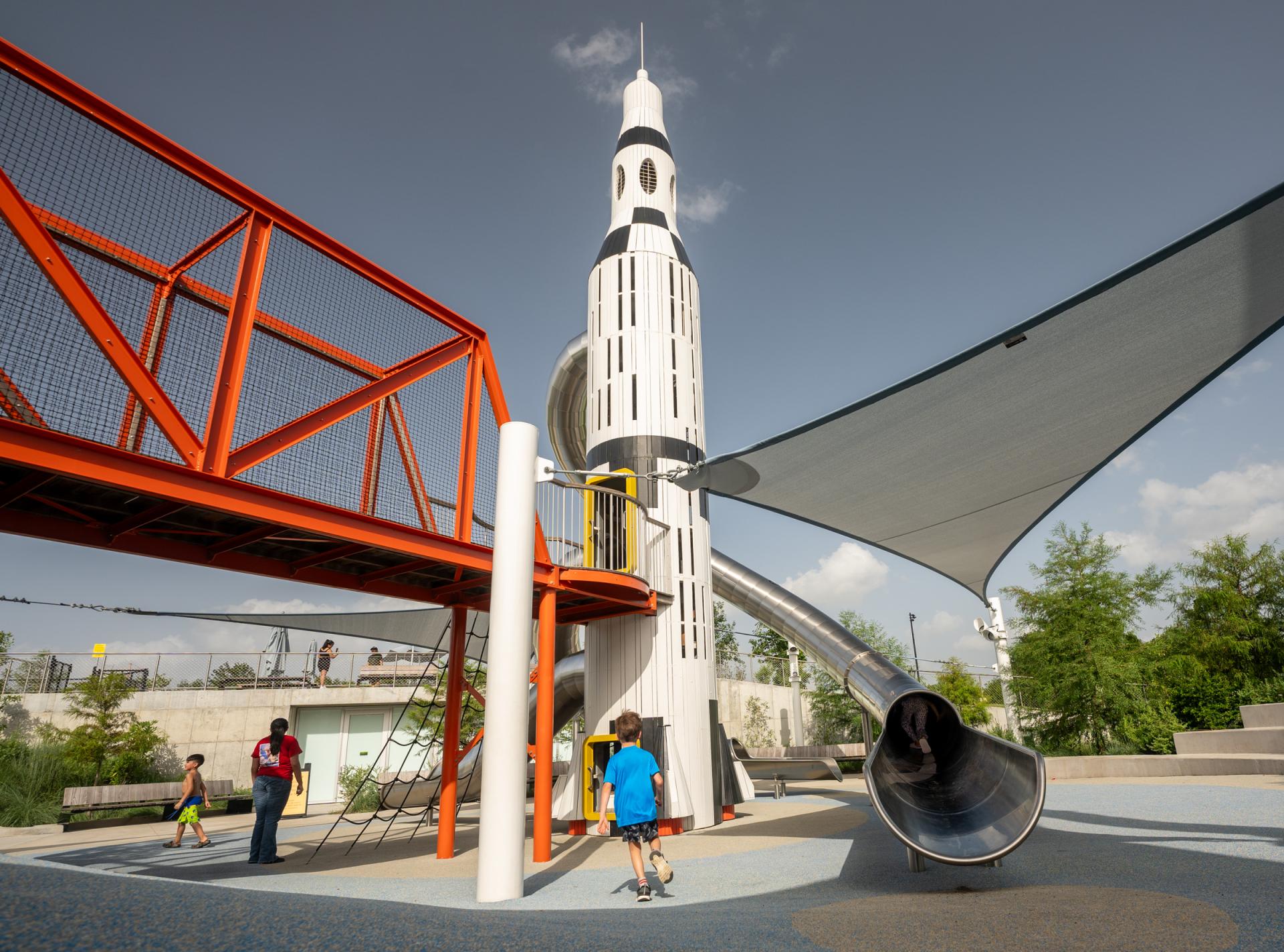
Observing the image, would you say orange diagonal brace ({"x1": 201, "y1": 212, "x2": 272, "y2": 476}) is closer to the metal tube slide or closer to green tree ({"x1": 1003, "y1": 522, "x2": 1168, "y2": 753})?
the metal tube slide

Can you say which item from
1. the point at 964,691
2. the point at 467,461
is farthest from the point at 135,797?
the point at 964,691

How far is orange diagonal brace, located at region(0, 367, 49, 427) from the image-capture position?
4.71 metres

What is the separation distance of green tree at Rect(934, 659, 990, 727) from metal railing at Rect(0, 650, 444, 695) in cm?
2133

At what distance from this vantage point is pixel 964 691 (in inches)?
1256

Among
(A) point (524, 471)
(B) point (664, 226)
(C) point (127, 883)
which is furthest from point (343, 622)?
(C) point (127, 883)

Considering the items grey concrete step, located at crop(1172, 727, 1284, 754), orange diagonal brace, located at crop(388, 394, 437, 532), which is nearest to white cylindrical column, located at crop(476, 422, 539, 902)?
orange diagonal brace, located at crop(388, 394, 437, 532)

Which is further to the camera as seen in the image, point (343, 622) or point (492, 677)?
point (343, 622)

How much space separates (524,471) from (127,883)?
412cm

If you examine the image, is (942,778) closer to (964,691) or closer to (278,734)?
(278,734)

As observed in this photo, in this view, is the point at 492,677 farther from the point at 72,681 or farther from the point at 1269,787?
the point at 72,681

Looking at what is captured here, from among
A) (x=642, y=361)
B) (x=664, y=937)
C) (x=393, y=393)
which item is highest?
(x=642, y=361)

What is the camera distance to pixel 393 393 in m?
7.47

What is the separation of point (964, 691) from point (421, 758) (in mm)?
23154

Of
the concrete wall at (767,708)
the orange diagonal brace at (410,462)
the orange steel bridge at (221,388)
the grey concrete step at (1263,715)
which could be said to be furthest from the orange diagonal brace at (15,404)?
the grey concrete step at (1263,715)
